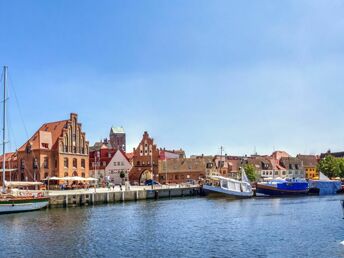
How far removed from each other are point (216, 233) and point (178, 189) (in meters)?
60.9

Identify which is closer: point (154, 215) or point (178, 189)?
point (154, 215)

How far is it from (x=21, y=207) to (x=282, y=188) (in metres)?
60.6

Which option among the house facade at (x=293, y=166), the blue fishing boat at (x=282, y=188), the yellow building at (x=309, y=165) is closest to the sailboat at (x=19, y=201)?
the blue fishing boat at (x=282, y=188)

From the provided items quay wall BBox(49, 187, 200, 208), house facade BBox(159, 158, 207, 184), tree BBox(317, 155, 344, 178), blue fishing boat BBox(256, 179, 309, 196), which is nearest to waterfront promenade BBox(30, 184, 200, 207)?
quay wall BBox(49, 187, 200, 208)

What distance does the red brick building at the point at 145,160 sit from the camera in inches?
5325

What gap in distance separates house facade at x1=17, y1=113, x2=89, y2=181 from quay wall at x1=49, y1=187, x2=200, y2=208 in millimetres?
17255

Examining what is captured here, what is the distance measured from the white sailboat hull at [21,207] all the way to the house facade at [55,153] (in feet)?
103

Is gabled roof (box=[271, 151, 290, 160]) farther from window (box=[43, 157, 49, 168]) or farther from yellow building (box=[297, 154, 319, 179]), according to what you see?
window (box=[43, 157, 49, 168])

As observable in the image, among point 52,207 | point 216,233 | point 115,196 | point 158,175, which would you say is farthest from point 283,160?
point 216,233

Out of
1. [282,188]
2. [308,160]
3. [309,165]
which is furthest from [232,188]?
[308,160]

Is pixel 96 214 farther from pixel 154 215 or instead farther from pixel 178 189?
pixel 178 189

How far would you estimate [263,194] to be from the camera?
104 metres

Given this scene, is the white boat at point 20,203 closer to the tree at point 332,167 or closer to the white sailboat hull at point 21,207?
the white sailboat hull at point 21,207

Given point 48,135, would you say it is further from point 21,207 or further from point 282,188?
point 282,188
